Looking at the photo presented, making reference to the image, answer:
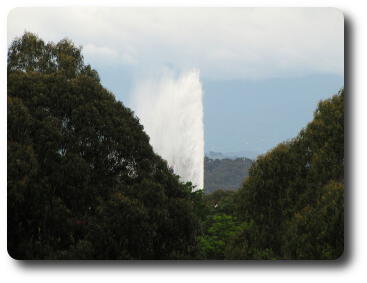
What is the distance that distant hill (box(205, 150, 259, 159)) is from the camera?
26.5ft

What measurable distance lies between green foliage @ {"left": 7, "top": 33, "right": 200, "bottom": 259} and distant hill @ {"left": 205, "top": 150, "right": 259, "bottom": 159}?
0.54m

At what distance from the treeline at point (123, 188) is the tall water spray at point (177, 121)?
0.15 metres

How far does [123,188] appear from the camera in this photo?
25.7 ft

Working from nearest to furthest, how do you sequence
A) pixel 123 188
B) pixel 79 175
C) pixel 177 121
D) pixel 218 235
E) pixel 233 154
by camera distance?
pixel 79 175 < pixel 123 188 < pixel 218 235 < pixel 177 121 < pixel 233 154

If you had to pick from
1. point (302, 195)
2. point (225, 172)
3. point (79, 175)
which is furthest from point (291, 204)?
point (79, 175)

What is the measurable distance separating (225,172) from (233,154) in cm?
30

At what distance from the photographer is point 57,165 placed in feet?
25.1

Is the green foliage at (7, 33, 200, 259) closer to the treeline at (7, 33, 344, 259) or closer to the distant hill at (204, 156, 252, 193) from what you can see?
the treeline at (7, 33, 344, 259)

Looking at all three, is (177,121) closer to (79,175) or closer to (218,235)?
(79,175)

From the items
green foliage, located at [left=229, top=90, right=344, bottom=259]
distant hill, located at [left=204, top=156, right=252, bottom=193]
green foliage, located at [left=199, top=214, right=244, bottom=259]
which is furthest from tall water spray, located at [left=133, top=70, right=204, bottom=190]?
green foliage, located at [left=229, top=90, right=344, bottom=259]

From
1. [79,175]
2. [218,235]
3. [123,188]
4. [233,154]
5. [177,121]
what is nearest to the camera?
[79,175]

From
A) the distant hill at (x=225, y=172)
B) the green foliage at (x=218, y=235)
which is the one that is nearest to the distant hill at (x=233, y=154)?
the distant hill at (x=225, y=172)
